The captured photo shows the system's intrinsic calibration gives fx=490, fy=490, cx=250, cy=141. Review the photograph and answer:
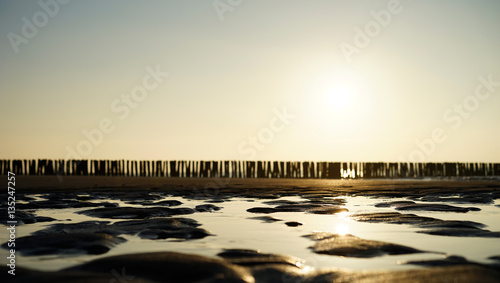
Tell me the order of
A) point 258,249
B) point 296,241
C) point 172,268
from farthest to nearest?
point 296,241 < point 258,249 < point 172,268

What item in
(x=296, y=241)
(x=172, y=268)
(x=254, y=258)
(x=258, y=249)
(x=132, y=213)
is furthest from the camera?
(x=132, y=213)

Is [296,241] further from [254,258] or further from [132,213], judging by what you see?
[132,213]

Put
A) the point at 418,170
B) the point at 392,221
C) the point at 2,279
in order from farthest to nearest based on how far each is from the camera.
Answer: the point at 418,170, the point at 392,221, the point at 2,279

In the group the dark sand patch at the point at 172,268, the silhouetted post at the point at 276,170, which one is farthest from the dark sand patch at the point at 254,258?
the silhouetted post at the point at 276,170

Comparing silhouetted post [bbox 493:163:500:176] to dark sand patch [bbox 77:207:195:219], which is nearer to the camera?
dark sand patch [bbox 77:207:195:219]

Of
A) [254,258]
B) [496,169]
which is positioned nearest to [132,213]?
[254,258]

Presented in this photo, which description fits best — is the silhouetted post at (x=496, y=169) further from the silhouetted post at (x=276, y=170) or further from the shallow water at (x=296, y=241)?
the shallow water at (x=296, y=241)

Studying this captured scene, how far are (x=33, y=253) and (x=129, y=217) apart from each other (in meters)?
3.02

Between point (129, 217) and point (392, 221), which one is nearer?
point (392, 221)

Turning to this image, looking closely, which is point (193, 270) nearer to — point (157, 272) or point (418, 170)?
point (157, 272)

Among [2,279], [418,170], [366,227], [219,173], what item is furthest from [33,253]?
[418,170]

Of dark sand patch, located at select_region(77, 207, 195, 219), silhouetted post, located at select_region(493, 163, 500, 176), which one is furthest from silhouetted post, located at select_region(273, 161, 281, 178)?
dark sand patch, located at select_region(77, 207, 195, 219)

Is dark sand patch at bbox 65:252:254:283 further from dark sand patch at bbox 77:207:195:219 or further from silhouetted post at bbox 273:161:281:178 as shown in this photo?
silhouetted post at bbox 273:161:281:178

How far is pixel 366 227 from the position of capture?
19.5 ft
